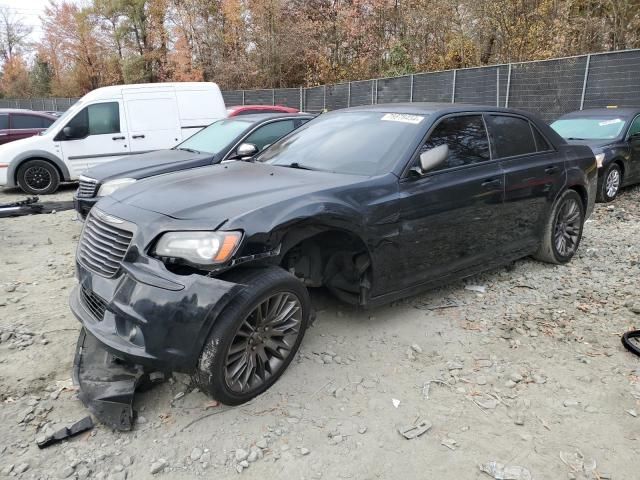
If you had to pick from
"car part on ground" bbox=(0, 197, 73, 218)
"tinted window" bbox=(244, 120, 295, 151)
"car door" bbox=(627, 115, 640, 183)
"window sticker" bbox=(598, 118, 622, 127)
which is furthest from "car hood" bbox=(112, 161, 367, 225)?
"window sticker" bbox=(598, 118, 622, 127)

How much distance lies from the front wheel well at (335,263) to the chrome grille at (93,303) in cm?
110

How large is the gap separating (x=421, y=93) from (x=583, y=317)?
45.9 ft

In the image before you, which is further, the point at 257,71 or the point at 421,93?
the point at 257,71

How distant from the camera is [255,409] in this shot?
115 inches

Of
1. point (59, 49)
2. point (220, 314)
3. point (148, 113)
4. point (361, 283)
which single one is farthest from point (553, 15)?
point (59, 49)

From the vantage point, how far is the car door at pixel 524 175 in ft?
14.6

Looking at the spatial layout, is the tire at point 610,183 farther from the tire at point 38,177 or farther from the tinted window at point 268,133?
the tire at point 38,177

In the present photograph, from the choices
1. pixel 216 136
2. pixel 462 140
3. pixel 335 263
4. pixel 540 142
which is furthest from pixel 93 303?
pixel 216 136

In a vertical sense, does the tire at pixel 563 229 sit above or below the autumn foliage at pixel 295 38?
below

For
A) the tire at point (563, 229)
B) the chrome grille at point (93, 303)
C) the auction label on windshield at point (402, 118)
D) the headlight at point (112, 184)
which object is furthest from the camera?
the headlight at point (112, 184)

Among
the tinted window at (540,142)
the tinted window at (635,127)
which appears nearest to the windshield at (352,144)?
the tinted window at (540,142)

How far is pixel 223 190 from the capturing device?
3.29 meters

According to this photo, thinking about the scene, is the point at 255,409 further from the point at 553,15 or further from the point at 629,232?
the point at 553,15

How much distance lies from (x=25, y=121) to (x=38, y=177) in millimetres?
3288
